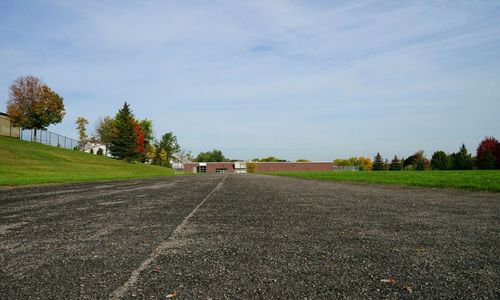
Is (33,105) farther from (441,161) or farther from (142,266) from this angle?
(441,161)

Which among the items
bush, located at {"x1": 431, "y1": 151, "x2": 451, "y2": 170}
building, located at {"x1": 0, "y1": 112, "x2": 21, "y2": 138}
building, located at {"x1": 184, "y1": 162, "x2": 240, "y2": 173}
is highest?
building, located at {"x1": 0, "y1": 112, "x2": 21, "y2": 138}

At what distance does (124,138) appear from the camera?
72.1m

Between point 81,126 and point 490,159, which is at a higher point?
point 81,126

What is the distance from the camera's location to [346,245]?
473cm

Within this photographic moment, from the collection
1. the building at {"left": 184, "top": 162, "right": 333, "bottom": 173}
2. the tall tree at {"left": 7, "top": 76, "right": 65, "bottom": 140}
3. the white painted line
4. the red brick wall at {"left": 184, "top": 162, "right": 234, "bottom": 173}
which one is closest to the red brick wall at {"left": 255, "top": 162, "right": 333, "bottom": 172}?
the building at {"left": 184, "top": 162, "right": 333, "bottom": 173}

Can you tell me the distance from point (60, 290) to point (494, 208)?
10.0 meters

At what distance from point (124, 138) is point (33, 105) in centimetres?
2011

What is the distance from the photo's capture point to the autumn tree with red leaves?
6419cm

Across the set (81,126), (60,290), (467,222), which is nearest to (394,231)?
(467,222)

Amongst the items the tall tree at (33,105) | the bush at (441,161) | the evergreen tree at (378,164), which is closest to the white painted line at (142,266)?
the tall tree at (33,105)

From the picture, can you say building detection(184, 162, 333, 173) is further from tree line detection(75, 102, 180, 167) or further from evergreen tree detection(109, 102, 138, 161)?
evergreen tree detection(109, 102, 138, 161)

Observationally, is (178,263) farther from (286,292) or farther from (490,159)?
(490,159)

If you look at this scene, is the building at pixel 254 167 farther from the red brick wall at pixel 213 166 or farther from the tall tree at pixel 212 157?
the tall tree at pixel 212 157

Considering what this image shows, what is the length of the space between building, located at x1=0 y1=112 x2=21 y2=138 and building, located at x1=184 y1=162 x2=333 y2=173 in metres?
87.6
